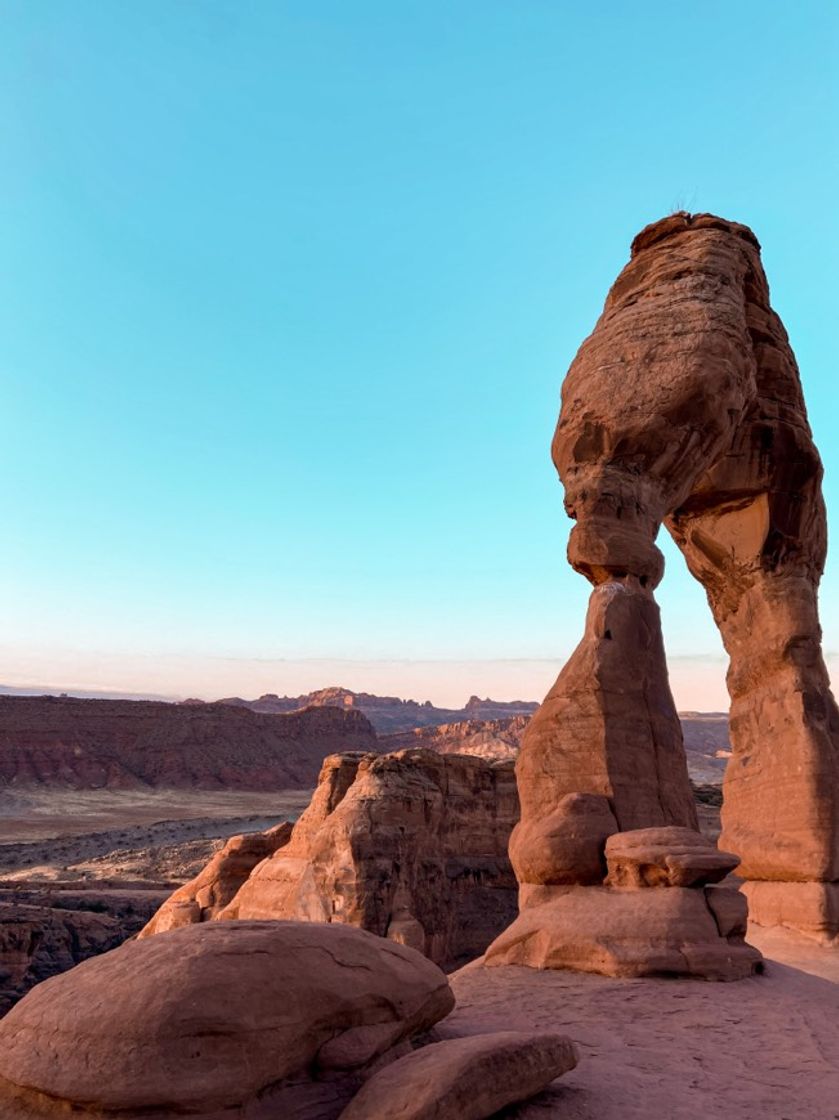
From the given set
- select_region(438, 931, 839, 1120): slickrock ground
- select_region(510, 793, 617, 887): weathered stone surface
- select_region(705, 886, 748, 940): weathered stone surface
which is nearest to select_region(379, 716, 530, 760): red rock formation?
select_region(510, 793, 617, 887): weathered stone surface

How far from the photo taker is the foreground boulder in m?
2.54

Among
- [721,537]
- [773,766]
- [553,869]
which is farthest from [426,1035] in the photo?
[721,537]

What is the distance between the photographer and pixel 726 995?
5.00 metres

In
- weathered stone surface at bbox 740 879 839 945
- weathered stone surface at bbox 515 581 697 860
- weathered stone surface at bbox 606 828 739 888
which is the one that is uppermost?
weathered stone surface at bbox 515 581 697 860

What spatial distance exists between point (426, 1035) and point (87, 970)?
4.89ft

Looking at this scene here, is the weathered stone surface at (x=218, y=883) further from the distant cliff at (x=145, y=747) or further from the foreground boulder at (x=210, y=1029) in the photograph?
the distant cliff at (x=145, y=747)

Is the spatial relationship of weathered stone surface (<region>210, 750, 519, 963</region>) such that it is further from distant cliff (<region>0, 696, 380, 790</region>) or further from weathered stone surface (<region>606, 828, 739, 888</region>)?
distant cliff (<region>0, 696, 380, 790</region>)

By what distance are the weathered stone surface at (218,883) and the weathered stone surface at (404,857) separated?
760 mm

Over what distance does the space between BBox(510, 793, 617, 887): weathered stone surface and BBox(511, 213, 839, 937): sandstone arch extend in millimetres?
19

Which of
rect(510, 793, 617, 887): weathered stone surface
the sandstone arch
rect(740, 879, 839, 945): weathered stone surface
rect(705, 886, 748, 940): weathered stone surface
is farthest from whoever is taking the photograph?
rect(740, 879, 839, 945): weathered stone surface

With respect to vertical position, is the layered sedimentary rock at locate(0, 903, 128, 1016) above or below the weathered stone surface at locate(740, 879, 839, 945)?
below

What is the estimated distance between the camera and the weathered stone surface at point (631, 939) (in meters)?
5.32

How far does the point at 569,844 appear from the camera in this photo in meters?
6.30

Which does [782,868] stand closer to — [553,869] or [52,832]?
[553,869]
